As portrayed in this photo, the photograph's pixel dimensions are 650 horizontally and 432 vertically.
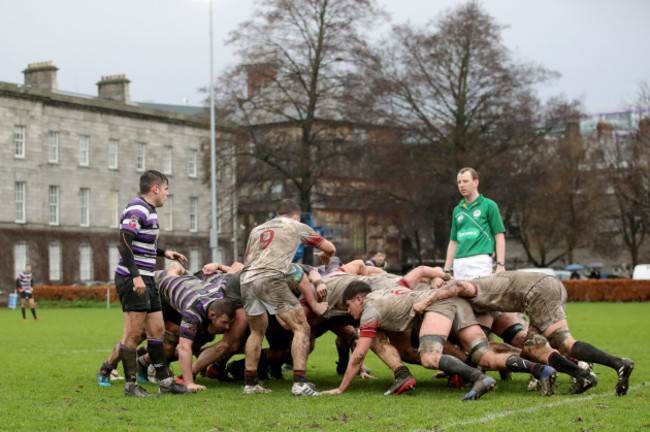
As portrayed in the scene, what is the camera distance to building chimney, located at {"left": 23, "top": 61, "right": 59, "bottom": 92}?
7219 centimetres

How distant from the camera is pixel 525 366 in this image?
10805mm

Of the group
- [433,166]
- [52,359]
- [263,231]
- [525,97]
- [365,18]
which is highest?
[365,18]

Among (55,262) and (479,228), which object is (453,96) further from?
(479,228)

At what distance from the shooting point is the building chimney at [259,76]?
53000 mm

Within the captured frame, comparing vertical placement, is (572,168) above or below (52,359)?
above

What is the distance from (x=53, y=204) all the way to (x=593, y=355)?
64.3 metres

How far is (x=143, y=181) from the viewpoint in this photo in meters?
11.7

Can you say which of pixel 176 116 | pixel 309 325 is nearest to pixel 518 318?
pixel 309 325

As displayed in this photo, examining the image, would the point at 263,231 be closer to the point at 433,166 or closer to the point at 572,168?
the point at 433,166

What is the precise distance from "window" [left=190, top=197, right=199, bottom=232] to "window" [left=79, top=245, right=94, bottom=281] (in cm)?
Answer: 1077

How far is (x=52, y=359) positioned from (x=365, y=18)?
39.9m

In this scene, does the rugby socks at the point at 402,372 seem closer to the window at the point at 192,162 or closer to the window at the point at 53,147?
the window at the point at 53,147

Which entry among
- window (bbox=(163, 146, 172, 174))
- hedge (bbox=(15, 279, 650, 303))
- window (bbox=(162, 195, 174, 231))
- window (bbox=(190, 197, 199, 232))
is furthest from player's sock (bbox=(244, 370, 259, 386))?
window (bbox=(190, 197, 199, 232))

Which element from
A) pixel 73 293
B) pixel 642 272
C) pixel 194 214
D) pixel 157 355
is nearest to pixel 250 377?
pixel 157 355
